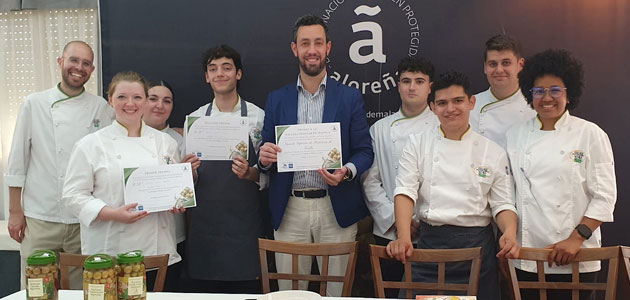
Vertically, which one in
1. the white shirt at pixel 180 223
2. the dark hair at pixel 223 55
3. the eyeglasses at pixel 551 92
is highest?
the dark hair at pixel 223 55

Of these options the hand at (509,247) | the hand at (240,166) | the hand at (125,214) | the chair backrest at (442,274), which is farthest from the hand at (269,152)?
the hand at (509,247)

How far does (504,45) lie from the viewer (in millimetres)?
3014

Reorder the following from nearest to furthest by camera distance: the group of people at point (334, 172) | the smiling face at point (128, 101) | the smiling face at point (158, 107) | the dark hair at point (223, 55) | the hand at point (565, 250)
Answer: the hand at point (565, 250), the group of people at point (334, 172), the smiling face at point (128, 101), the dark hair at point (223, 55), the smiling face at point (158, 107)

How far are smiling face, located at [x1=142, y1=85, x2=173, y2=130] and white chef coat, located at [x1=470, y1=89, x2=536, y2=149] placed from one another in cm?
198

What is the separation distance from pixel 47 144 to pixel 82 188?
0.77 meters

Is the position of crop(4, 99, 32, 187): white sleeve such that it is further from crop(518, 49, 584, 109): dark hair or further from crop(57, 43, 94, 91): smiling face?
crop(518, 49, 584, 109): dark hair

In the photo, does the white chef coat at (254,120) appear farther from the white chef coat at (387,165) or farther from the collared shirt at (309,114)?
the white chef coat at (387,165)

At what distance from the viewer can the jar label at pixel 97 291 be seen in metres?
1.52

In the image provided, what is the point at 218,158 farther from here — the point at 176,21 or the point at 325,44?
the point at 176,21

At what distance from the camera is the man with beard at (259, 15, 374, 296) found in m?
2.93

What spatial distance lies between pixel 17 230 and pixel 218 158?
137 cm

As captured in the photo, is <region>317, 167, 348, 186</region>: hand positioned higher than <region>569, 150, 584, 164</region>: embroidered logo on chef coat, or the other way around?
<region>569, 150, 584, 164</region>: embroidered logo on chef coat

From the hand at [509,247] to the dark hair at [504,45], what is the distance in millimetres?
1222

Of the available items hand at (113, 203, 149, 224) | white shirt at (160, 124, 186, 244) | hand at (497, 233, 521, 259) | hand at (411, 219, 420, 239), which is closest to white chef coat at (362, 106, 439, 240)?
hand at (411, 219, 420, 239)
